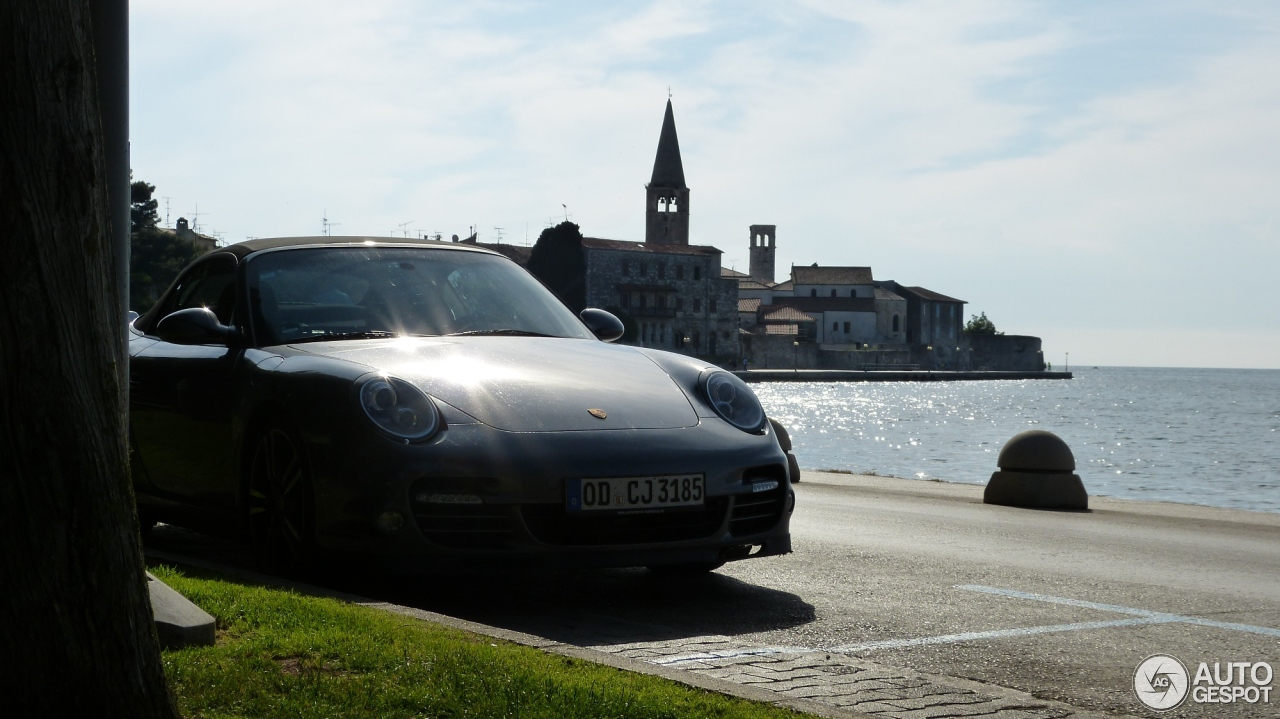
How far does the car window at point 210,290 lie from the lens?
710 centimetres

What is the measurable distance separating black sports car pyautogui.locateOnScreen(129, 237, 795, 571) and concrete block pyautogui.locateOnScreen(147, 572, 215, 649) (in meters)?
1.19

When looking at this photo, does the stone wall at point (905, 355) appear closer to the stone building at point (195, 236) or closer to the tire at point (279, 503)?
the stone building at point (195, 236)

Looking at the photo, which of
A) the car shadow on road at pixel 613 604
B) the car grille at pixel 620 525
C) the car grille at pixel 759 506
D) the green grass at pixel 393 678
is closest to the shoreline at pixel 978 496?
the car shadow on road at pixel 613 604

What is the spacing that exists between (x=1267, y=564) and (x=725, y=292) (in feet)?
439

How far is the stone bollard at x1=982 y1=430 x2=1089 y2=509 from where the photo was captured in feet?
41.2

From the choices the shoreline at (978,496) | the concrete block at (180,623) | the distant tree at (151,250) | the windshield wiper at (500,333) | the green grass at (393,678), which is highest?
the distant tree at (151,250)

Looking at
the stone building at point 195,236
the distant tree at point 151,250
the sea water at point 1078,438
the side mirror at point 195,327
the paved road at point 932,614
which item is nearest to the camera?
the paved road at point 932,614

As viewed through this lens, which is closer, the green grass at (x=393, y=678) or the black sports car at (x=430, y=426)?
the green grass at (x=393, y=678)

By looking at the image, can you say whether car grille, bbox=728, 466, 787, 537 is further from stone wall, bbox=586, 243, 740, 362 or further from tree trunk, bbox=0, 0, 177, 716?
stone wall, bbox=586, 243, 740, 362

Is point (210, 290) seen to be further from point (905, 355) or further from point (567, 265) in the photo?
point (905, 355)

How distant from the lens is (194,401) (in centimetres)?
675

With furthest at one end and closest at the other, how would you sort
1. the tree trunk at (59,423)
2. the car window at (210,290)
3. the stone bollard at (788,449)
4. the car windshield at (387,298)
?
the stone bollard at (788,449) < the car window at (210,290) < the car windshield at (387,298) < the tree trunk at (59,423)

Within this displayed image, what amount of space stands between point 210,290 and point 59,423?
456 centimetres

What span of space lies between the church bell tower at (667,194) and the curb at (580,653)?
497ft
